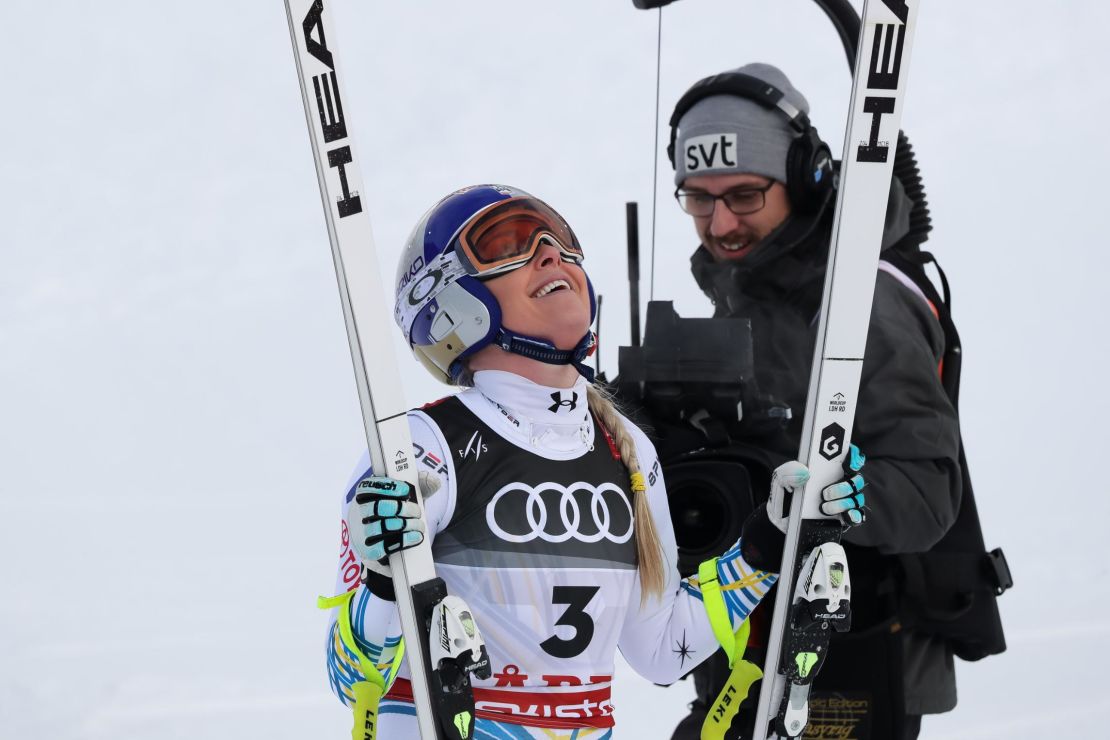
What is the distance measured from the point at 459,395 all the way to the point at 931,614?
1.28 m

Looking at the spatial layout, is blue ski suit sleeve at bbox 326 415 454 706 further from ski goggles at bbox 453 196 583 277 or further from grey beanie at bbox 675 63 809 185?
grey beanie at bbox 675 63 809 185

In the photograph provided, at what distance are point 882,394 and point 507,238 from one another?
0.95 m

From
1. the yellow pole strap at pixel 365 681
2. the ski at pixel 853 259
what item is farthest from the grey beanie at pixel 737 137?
the yellow pole strap at pixel 365 681

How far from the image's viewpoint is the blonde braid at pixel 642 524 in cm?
204

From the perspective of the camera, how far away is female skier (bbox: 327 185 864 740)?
6.32ft

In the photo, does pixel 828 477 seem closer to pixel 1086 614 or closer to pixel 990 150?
pixel 1086 614

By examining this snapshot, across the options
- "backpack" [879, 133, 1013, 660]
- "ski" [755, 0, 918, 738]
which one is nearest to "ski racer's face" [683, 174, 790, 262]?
"backpack" [879, 133, 1013, 660]

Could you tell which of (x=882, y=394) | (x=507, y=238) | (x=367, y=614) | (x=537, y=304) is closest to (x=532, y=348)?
(x=537, y=304)

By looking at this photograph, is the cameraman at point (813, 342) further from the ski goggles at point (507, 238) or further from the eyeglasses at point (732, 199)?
the ski goggles at point (507, 238)

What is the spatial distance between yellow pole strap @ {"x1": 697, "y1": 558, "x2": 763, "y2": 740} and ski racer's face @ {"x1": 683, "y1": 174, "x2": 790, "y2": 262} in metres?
0.90

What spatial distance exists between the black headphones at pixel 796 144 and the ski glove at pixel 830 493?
2.78 ft

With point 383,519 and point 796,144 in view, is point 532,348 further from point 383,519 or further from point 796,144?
point 796,144

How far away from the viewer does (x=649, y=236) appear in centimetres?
367

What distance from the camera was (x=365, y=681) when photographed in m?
1.92
